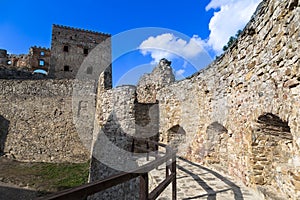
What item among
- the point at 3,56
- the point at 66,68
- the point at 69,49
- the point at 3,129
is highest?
the point at 69,49

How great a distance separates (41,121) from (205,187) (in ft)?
27.4

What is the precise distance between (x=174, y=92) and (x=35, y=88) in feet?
22.3

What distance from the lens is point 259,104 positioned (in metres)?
2.80

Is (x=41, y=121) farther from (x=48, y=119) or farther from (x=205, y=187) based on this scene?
(x=205, y=187)

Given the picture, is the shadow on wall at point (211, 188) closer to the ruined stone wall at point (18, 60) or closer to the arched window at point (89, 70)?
the arched window at point (89, 70)

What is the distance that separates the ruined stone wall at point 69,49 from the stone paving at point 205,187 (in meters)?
16.6

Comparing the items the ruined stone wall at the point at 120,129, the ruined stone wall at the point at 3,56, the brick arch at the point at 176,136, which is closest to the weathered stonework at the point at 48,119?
the ruined stone wall at the point at 120,129

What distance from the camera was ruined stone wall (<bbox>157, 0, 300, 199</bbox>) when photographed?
7.02 ft

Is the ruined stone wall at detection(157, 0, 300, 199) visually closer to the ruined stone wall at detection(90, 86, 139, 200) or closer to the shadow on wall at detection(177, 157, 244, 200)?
the shadow on wall at detection(177, 157, 244, 200)

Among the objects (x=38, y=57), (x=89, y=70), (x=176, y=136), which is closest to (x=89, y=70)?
(x=89, y=70)

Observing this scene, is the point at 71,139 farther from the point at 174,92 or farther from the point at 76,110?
the point at 174,92

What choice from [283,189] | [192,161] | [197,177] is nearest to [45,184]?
[192,161]

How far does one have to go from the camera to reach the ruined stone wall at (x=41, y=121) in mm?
9055

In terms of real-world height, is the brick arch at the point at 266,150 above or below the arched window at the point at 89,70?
below
